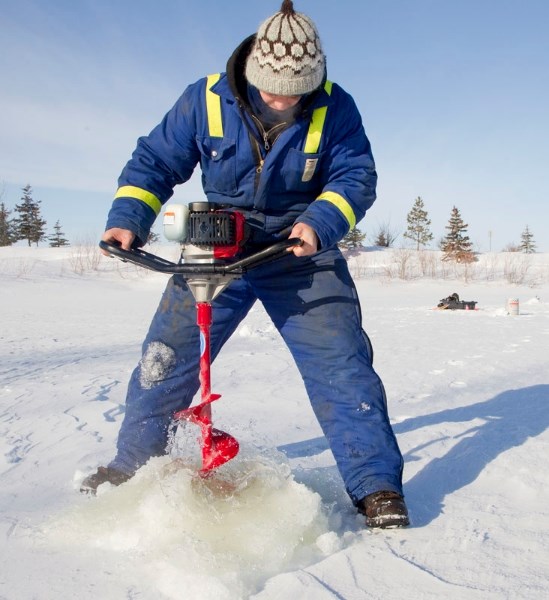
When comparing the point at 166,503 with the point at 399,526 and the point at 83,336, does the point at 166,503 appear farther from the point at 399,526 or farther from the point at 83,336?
the point at 83,336

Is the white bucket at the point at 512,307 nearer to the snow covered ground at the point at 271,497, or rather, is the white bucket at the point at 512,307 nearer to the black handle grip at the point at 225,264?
the snow covered ground at the point at 271,497

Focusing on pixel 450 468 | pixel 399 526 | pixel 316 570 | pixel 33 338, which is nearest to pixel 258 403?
pixel 450 468

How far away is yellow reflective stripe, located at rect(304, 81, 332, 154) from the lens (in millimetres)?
2098

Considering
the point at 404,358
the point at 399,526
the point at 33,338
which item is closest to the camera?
the point at 399,526

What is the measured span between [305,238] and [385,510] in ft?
2.99

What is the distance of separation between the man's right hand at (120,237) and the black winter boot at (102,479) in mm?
869

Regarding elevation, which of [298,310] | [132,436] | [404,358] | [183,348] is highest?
[298,310]

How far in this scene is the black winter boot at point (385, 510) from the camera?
1890 mm

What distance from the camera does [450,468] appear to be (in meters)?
2.53

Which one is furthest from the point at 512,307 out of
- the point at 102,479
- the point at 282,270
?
the point at 102,479

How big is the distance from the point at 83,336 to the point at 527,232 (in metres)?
52.6

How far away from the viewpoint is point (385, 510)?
1.91 m

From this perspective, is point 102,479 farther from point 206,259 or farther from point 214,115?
point 214,115

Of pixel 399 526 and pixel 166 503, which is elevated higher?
pixel 166 503
